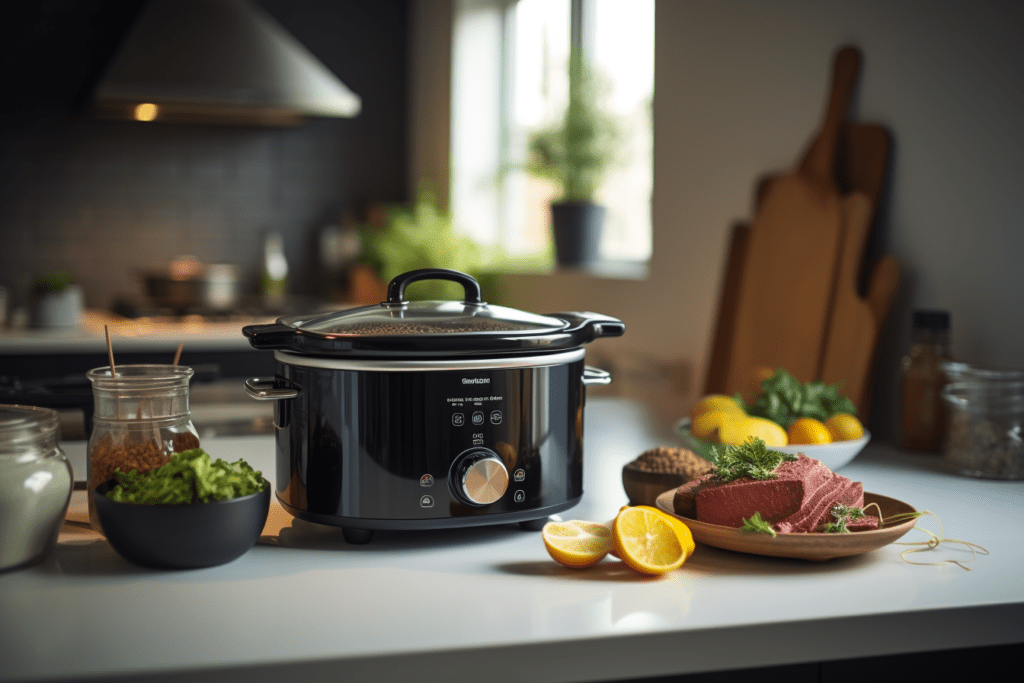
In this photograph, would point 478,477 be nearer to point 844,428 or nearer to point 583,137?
point 844,428

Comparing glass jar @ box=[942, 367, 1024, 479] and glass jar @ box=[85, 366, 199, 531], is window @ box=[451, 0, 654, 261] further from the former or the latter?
glass jar @ box=[85, 366, 199, 531]

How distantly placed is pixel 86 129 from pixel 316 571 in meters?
3.31

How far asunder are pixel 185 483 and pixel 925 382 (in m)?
1.02

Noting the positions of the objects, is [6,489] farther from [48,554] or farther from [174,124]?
[174,124]

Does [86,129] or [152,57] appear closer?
[152,57]

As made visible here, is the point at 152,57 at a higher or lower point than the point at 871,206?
higher

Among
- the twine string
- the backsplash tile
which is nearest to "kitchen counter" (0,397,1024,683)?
the twine string

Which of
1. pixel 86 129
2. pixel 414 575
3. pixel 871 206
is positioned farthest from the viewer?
pixel 86 129

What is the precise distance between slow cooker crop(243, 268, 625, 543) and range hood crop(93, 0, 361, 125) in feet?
7.12

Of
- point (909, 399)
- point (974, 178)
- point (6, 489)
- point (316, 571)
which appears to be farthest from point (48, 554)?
point (974, 178)

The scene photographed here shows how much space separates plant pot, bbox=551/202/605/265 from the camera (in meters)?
2.58

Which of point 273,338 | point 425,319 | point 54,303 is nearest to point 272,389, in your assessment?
point 273,338

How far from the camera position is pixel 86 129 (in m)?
3.56

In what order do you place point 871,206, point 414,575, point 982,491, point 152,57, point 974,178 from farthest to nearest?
point 152,57 → point 871,206 → point 974,178 → point 982,491 → point 414,575
